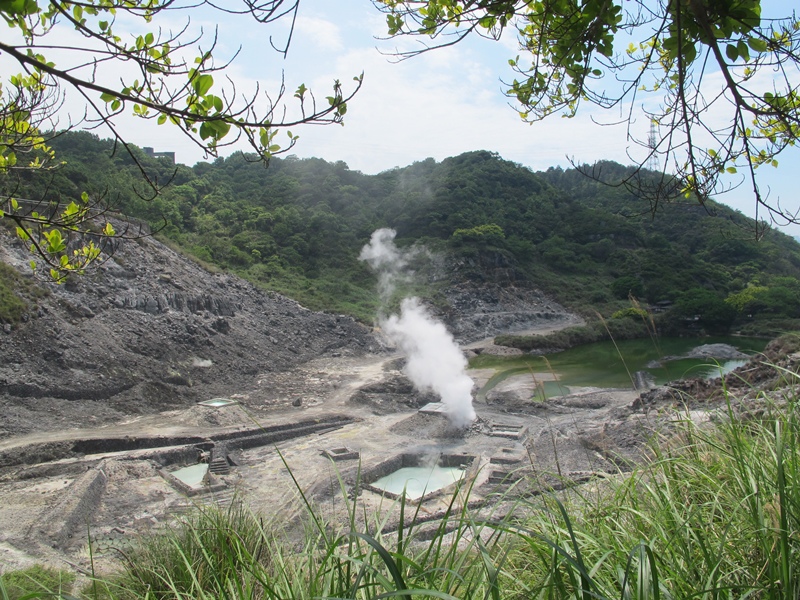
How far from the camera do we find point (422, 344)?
29031 mm

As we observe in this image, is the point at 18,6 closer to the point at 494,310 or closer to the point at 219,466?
the point at 219,466

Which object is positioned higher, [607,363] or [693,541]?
[693,541]

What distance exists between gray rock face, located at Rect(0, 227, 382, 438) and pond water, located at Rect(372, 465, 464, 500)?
353 inches

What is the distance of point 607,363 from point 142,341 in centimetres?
2197

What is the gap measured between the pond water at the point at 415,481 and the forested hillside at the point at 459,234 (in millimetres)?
22843

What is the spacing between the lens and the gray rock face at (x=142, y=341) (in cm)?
1736

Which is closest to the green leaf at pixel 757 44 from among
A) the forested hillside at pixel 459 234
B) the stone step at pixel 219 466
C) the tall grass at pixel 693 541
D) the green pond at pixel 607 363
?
the tall grass at pixel 693 541

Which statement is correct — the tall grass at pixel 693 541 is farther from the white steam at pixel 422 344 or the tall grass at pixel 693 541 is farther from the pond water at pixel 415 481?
the white steam at pixel 422 344

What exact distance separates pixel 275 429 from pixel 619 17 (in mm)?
15384

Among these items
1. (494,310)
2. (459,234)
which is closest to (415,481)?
(494,310)

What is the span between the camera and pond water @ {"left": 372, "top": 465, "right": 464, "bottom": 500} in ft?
39.3

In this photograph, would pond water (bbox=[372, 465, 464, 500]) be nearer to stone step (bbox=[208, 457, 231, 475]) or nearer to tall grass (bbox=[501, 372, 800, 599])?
stone step (bbox=[208, 457, 231, 475])

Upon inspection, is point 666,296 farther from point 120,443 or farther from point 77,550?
point 77,550

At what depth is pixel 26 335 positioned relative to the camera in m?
18.6
